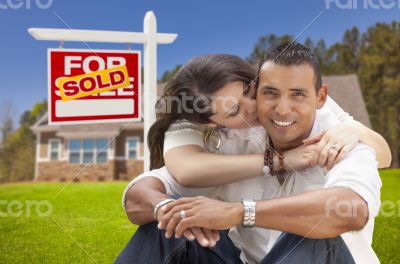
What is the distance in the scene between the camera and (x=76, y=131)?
4770 millimetres

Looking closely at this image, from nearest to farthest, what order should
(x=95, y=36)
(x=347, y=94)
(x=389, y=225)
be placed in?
1. (x=95, y=36)
2. (x=389, y=225)
3. (x=347, y=94)

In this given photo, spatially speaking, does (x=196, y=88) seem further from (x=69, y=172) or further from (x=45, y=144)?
(x=45, y=144)

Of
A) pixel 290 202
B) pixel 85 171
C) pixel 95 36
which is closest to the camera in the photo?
pixel 290 202

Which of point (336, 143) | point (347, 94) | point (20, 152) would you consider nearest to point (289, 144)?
point (336, 143)

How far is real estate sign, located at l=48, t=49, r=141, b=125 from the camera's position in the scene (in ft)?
7.02

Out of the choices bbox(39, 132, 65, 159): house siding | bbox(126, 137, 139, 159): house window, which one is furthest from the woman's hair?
bbox(39, 132, 65, 159): house siding

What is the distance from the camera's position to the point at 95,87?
2146 millimetres

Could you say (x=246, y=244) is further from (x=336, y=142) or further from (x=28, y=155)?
(x=28, y=155)

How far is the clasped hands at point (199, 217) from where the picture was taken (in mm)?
972

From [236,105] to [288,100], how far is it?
0.11m

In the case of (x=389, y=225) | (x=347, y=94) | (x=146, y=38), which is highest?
(x=146, y=38)

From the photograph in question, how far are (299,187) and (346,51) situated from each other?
103 inches

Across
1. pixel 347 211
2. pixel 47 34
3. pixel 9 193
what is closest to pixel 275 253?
pixel 347 211

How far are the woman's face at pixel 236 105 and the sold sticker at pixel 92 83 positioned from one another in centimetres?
99
